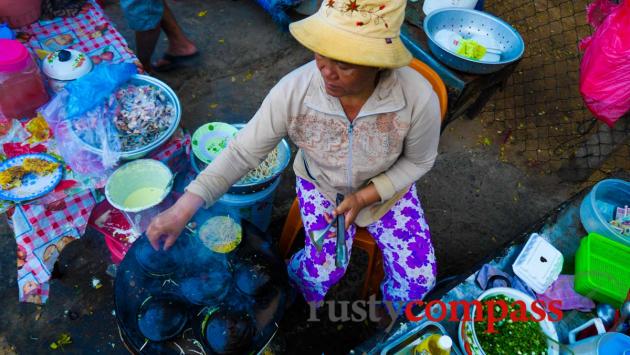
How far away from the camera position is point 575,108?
4883 millimetres

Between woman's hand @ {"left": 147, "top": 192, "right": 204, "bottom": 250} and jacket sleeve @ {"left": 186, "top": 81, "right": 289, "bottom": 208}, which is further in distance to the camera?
jacket sleeve @ {"left": 186, "top": 81, "right": 289, "bottom": 208}

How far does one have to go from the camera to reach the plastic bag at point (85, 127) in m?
2.35

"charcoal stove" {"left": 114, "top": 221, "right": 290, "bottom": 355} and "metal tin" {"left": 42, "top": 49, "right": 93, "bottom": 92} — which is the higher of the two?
"metal tin" {"left": 42, "top": 49, "right": 93, "bottom": 92}

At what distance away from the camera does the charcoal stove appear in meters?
1.87

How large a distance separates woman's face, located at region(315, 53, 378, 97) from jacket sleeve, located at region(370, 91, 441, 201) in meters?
0.37

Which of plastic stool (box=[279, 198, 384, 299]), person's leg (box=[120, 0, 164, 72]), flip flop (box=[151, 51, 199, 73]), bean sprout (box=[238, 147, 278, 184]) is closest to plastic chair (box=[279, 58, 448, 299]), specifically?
plastic stool (box=[279, 198, 384, 299])

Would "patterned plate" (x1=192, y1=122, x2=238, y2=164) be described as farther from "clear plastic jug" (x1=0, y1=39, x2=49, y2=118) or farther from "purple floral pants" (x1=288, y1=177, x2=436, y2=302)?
"clear plastic jug" (x1=0, y1=39, x2=49, y2=118)

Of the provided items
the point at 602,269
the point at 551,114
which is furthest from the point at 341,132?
the point at 551,114

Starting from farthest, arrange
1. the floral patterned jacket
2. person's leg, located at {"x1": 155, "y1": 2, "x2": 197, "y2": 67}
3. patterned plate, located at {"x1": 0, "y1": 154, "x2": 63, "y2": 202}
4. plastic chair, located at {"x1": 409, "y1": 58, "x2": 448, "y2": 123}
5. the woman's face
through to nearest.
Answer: person's leg, located at {"x1": 155, "y1": 2, "x2": 197, "y2": 67} < plastic chair, located at {"x1": 409, "y1": 58, "x2": 448, "y2": 123} < patterned plate, located at {"x1": 0, "y1": 154, "x2": 63, "y2": 202} < the floral patterned jacket < the woman's face

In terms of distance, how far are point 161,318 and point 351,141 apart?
123 cm

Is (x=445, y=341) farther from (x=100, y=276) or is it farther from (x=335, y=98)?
(x=100, y=276)

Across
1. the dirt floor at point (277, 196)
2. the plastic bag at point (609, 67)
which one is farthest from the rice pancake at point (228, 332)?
the plastic bag at point (609, 67)

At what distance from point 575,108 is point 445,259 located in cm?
A: 278

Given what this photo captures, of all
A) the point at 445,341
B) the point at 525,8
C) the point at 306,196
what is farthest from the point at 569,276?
the point at 525,8
